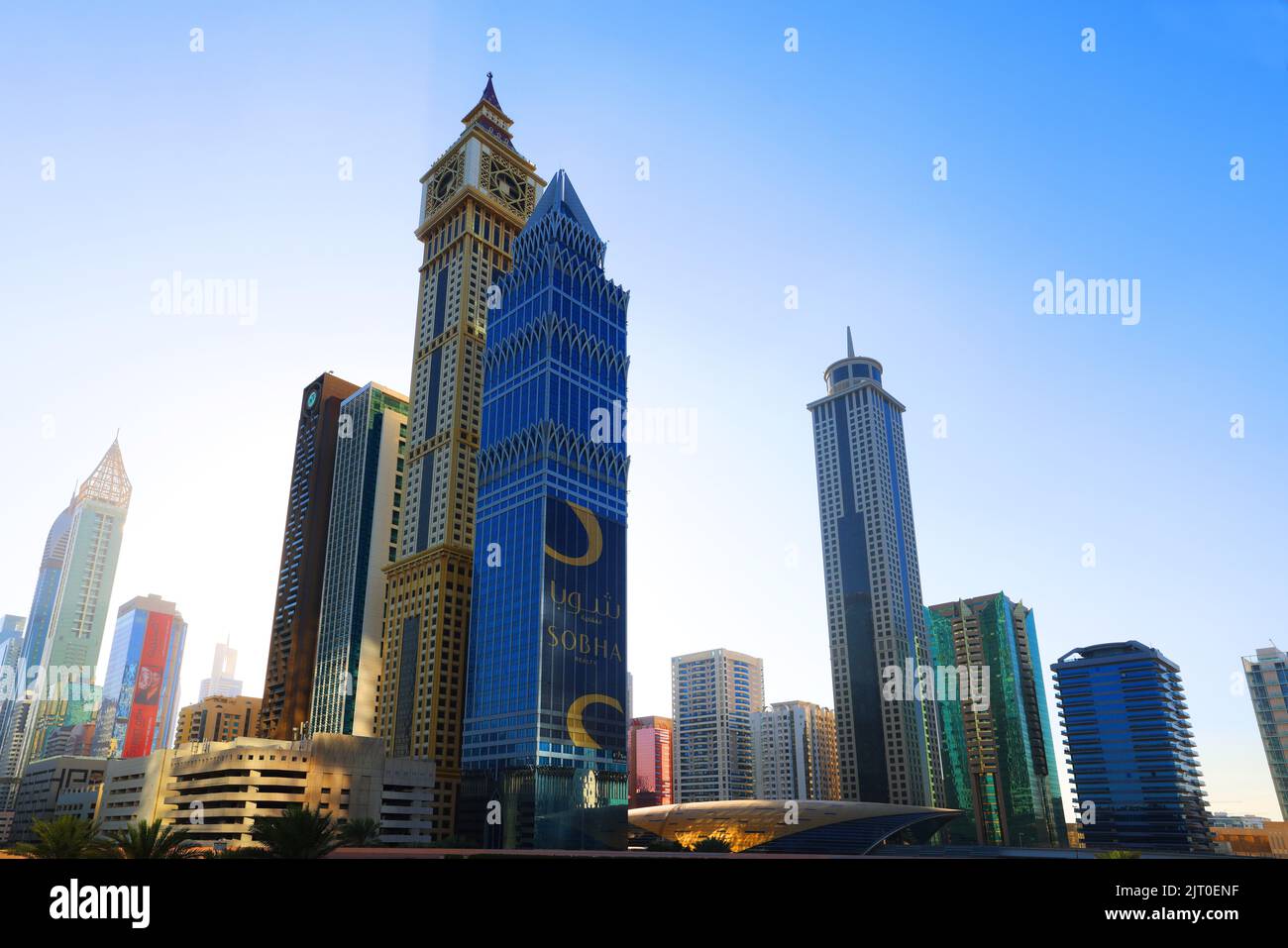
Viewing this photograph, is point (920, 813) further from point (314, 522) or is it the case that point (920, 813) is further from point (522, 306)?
point (314, 522)

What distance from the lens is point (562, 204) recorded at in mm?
161500

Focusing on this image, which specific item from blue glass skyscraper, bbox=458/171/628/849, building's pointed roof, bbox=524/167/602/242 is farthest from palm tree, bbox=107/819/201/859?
building's pointed roof, bbox=524/167/602/242

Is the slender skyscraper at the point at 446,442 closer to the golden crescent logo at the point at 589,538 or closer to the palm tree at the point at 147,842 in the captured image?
the golden crescent logo at the point at 589,538

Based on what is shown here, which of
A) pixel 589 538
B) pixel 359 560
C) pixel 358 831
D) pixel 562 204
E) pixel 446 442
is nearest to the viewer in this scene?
pixel 358 831

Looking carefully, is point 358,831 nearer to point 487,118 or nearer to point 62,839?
point 62,839

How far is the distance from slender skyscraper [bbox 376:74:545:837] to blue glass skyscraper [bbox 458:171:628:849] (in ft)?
43.0

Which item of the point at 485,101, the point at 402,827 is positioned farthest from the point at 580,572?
the point at 485,101

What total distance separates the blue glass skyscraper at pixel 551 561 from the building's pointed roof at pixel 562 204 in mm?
535

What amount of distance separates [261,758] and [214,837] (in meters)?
10.8

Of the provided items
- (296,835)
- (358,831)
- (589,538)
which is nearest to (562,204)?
(589,538)

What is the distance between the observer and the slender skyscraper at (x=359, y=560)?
561ft

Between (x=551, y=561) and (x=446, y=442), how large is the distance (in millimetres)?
47379
